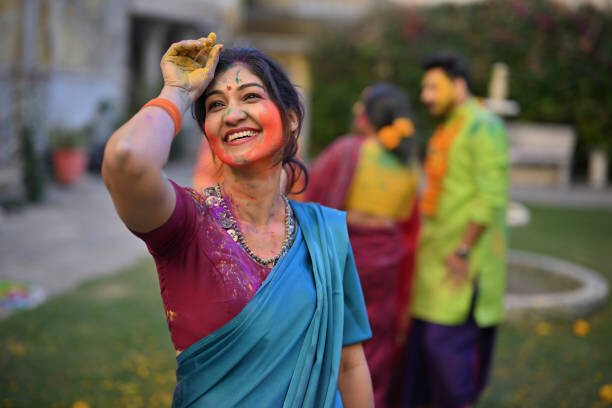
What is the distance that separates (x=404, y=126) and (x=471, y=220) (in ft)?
2.24

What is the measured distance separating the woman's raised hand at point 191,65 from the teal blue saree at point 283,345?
513 mm

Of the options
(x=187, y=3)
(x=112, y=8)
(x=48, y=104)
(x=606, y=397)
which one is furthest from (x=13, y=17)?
(x=606, y=397)

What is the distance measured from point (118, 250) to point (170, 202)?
7144 mm

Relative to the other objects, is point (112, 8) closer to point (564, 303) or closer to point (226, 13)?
point (226, 13)

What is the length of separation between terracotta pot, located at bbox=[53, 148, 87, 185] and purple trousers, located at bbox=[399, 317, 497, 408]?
812 cm

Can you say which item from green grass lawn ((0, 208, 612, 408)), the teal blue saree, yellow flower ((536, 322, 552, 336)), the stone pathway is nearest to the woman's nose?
the teal blue saree

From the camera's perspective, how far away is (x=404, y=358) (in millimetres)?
4559

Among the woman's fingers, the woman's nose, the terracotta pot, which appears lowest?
the terracotta pot

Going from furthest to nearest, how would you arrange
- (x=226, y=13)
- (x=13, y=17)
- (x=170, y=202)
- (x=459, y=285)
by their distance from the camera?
(x=226, y=13), (x=13, y=17), (x=459, y=285), (x=170, y=202)

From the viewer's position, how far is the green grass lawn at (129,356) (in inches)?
182

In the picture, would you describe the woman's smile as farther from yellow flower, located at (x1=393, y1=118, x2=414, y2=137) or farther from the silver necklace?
yellow flower, located at (x1=393, y1=118, x2=414, y2=137)

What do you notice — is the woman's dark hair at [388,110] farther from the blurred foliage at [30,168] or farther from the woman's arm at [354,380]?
the blurred foliage at [30,168]

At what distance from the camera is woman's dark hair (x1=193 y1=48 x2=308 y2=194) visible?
207 centimetres

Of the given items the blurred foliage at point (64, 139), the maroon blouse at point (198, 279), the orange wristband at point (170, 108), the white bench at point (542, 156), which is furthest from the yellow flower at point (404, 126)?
the white bench at point (542, 156)
